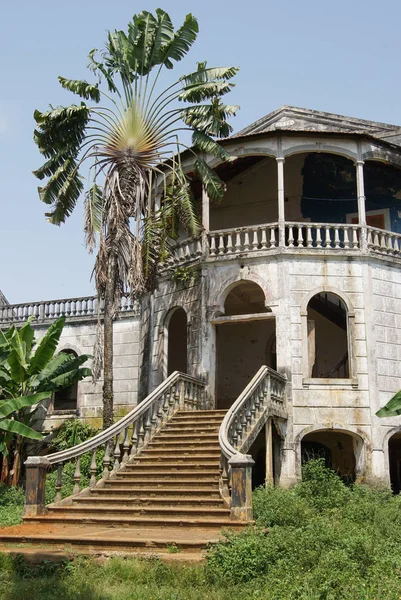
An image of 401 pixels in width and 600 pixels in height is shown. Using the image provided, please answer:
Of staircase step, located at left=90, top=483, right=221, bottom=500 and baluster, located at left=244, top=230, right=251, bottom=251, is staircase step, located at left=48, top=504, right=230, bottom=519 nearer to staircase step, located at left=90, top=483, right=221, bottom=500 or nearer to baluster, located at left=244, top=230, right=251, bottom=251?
staircase step, located at left=90, top=483, right=221, bottom=500

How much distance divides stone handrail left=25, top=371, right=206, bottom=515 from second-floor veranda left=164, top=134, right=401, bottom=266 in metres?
4.11

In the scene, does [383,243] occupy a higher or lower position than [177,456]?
higher

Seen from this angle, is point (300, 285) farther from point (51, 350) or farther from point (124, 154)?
point (51, 350)

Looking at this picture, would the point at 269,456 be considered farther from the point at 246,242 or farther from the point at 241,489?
the point at 246,242

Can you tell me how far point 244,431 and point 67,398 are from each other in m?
14.5

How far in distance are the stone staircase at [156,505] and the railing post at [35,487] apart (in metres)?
0.20

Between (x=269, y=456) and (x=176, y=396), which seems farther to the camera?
(x=176, y=396)

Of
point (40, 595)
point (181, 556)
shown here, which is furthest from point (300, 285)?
point (40, 595)

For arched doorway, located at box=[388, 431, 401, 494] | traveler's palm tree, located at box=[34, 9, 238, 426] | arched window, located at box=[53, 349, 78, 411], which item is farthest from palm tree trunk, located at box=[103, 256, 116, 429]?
arched window, located at box=[53, 349, 78, 411]

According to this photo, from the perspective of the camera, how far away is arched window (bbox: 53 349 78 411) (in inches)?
1145

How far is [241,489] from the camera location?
41.4ft

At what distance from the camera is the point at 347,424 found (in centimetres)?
1897

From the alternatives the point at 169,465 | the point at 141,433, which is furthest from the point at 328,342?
the point at 169,465

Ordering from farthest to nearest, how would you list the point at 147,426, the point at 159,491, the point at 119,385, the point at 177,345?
the point at 119,385 < the point at 177,345 < the point at 147,426 < the point at 159,491
